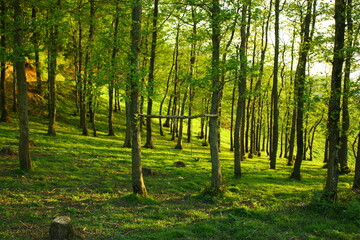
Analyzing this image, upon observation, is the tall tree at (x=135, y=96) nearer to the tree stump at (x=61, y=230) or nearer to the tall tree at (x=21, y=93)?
the tree stump at (x=61, y=230)

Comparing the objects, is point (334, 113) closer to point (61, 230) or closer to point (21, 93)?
point (61, 230)

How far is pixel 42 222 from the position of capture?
8672mm

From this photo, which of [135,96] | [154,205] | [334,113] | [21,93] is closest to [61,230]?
[154,205]

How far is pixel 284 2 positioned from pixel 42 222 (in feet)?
81.5

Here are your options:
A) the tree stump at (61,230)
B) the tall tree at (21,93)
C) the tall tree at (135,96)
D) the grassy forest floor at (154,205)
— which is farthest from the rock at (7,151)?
the tree stump at (61,230)

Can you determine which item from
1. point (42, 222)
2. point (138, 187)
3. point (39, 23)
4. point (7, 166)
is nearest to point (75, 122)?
point (7, 166)

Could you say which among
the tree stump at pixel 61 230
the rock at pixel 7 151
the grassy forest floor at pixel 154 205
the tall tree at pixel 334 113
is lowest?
the grassy forest floor at pixel 154 205

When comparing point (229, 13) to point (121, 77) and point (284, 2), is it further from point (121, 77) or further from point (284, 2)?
point (284, 2)

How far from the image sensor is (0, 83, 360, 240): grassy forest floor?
341 inches

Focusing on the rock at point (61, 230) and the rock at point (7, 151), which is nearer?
the rock at point (61, 230)

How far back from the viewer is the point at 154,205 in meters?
11.5

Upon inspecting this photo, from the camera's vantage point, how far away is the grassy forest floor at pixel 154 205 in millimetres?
8664

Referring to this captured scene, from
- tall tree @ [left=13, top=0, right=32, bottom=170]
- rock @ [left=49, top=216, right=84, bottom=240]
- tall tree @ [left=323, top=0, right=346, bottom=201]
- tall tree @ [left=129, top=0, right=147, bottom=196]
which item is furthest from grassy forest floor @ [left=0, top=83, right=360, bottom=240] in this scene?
tall tree @ [left=129, top=0, right=147, bottom=196]

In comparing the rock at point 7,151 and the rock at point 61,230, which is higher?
the rock at point 7,151
